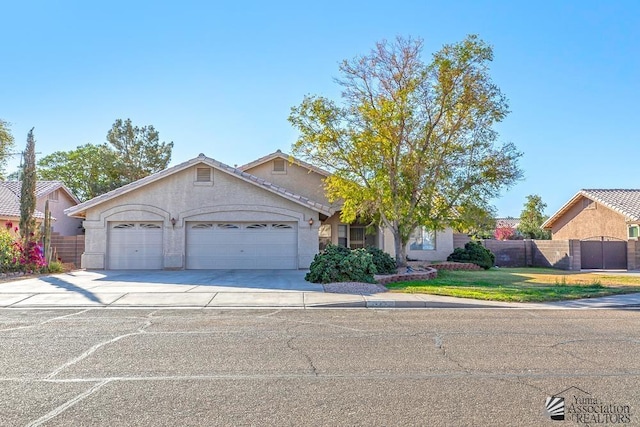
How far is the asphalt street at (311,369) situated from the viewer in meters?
4.65

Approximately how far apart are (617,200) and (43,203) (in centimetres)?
3752

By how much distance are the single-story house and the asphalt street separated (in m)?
11.2

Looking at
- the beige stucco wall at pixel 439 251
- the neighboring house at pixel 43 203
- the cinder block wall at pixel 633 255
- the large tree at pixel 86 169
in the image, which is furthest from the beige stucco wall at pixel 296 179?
the large tree at pixel 86 169

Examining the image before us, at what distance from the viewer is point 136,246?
70.3 ft

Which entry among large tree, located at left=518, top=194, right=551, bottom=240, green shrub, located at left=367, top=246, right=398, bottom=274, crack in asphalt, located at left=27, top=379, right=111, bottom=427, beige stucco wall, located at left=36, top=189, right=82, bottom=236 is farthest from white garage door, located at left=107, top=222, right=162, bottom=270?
large tree, located at left=518, top=194, right=551, bottom=240

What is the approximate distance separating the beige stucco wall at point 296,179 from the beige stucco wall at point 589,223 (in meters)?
18.2

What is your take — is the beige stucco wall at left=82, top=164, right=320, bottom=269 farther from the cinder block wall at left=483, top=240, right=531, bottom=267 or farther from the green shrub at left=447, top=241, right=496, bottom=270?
the cinder block wall at left=483, top=240, right=531, bottom=267

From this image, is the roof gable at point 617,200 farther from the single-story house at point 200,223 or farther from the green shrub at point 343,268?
the green shrub at point 343,268

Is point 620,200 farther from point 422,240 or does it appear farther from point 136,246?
point 136,246

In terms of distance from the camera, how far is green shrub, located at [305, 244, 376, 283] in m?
15.5

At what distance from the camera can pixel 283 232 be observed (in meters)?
21.4

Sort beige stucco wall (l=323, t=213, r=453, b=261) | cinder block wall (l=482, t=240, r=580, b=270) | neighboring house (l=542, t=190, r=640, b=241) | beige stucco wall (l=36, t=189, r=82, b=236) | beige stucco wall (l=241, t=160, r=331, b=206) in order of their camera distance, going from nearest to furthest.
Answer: beige stucco wall (l=323, t=213, r=453, b=261) → beige stucco wall (l=241, t=160, r=331, b=206) → cinder block wall (l=482, t=240, r=580, b=270) → neighboring house (l=542, t=190, r=640, b=241) → beige stucco wall (l=36, t=189, r=82, b=236)

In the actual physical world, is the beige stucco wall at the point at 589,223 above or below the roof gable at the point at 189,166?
below

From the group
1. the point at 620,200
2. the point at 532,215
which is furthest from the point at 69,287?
the point at 532,215
